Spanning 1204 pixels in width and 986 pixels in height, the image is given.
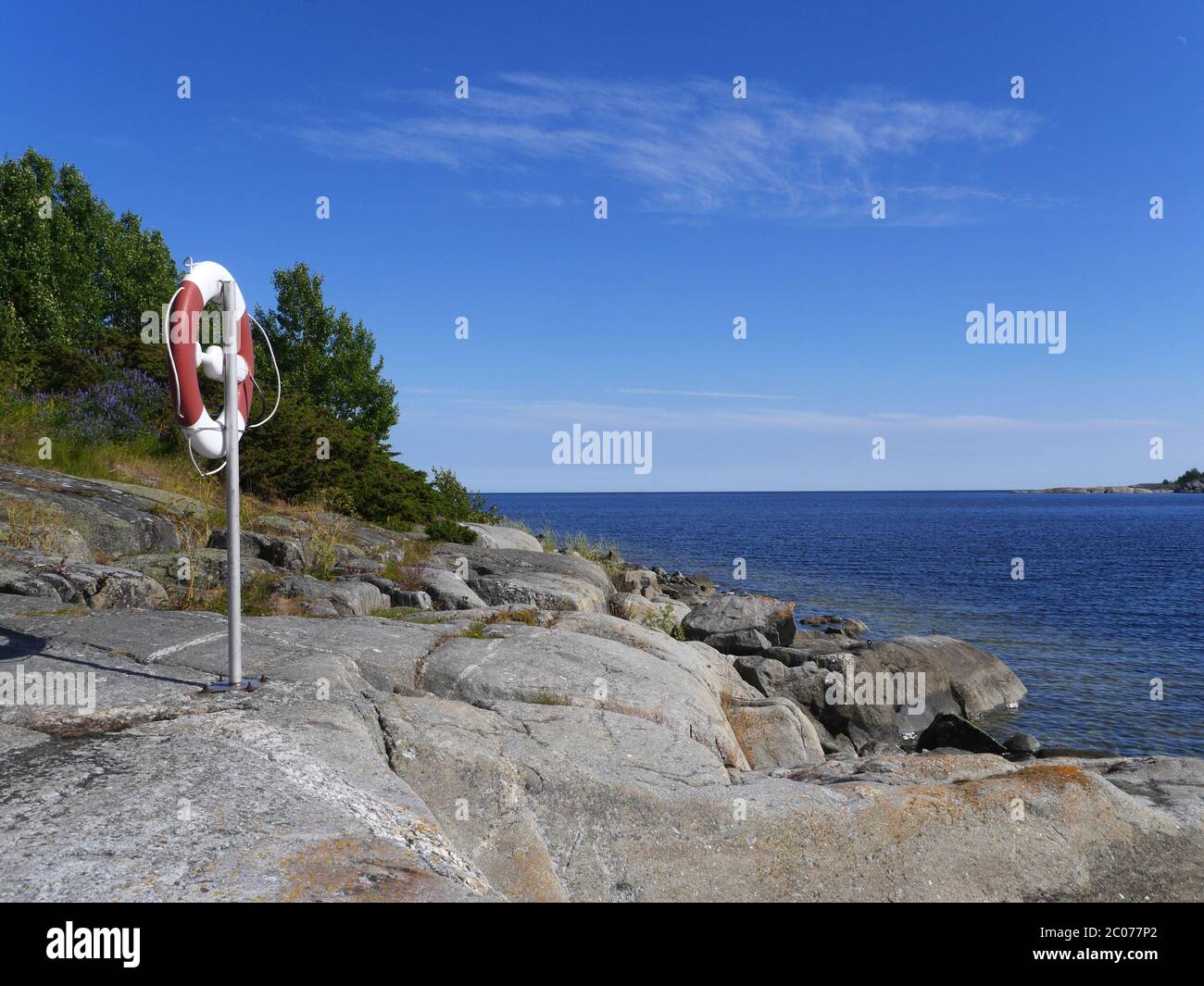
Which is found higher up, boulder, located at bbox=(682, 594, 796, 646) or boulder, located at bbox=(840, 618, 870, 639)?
boulder, located at bbox=(682, 594, 796, 646)

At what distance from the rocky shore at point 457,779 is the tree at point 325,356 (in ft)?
110

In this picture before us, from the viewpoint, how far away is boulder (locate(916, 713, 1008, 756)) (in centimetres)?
1370

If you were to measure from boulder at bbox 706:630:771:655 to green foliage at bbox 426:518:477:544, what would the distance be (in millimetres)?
6667

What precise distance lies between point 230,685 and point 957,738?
1220cm

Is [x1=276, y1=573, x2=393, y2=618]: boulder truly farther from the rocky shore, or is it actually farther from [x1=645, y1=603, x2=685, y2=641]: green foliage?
[x1=645, y1=603, x2=685, y2=641]: green foliage

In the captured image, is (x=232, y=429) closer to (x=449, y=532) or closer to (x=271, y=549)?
(x=271, y=549)

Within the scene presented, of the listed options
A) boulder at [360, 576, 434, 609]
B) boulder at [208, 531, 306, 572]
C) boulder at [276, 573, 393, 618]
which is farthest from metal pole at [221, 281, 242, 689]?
boulder at [208, 531, 306, 572]

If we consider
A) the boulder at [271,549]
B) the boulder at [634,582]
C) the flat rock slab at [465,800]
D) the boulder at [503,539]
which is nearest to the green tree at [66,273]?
the boulder at [503,539]

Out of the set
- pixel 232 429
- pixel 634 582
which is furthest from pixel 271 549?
pixel 634 582

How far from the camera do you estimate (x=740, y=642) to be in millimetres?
19281

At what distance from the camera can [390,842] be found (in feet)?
13.4

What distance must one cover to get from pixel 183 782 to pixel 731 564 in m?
46.0
